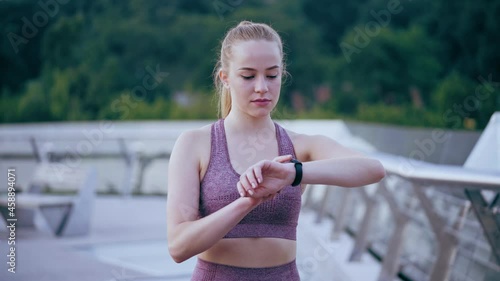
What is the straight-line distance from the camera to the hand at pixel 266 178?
1859mm

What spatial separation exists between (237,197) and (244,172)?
83 millimetres

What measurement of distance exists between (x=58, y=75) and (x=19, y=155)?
16.9m

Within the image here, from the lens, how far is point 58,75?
98.6ft

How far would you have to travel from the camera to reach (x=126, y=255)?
23.7 feet

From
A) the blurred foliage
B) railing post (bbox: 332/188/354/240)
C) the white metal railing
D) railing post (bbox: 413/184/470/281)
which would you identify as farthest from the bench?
the blurred foliage

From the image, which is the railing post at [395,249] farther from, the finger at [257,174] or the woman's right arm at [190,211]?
the finger at [257,174]

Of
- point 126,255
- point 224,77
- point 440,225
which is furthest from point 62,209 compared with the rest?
point 224,77

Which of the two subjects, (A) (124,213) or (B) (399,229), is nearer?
(B) (399,229)

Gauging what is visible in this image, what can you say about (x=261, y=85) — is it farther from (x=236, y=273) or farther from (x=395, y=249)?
(x=395, y=249)

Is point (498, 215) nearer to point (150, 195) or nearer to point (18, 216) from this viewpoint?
point (18, 216)

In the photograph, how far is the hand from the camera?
1.86 metres

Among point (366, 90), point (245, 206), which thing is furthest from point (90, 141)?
point (366, 90)

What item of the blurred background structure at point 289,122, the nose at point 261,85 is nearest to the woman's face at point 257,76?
the nose at point 261,85

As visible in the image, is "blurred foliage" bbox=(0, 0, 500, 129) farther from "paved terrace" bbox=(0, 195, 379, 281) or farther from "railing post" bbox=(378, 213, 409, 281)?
"railing post" bbox=(378, 213, 409, 281)
